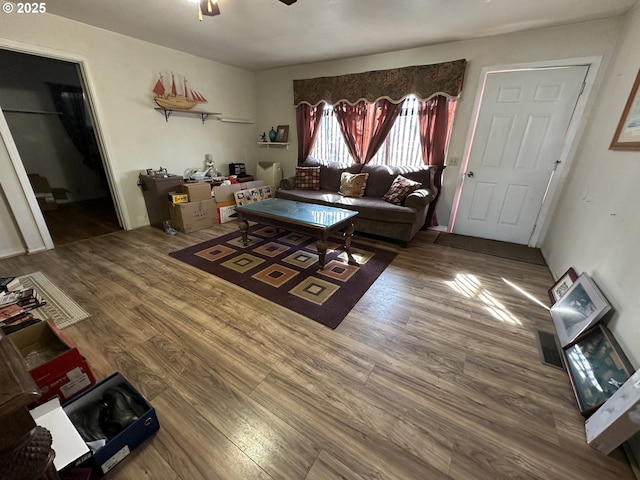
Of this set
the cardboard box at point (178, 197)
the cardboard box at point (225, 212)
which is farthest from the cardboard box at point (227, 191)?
the cardboard box at point (178, 197)

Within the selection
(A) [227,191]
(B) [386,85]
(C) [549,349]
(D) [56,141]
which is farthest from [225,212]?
(C) [549,349]

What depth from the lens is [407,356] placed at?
1630mm

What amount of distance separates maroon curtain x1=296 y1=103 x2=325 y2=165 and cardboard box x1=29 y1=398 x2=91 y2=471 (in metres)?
4.19

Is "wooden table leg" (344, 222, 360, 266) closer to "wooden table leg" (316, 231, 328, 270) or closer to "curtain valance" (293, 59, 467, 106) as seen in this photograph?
"wooden table leg" (316, 231, 328, 270)

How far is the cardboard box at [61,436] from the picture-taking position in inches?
35.9

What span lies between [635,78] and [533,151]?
1.01 m

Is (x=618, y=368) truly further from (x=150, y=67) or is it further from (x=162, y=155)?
(x=150, y=67)

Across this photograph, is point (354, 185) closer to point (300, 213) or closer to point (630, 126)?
point (300, 213)

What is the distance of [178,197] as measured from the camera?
3.41 m

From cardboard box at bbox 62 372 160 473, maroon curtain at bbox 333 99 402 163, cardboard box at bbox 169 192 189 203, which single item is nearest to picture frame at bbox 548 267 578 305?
maroon curtain at bbox 333 99 402 163

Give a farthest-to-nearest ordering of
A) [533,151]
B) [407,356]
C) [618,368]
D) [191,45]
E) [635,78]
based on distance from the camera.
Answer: [191,45] < [533,151] < [635,78] < [407,356] < [618,368]

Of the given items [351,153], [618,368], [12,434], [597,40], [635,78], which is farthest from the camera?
[351,153]

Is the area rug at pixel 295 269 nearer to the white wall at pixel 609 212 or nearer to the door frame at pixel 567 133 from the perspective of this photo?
the white wall at pixel 609 212

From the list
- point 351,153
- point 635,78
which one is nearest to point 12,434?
point 635,78
